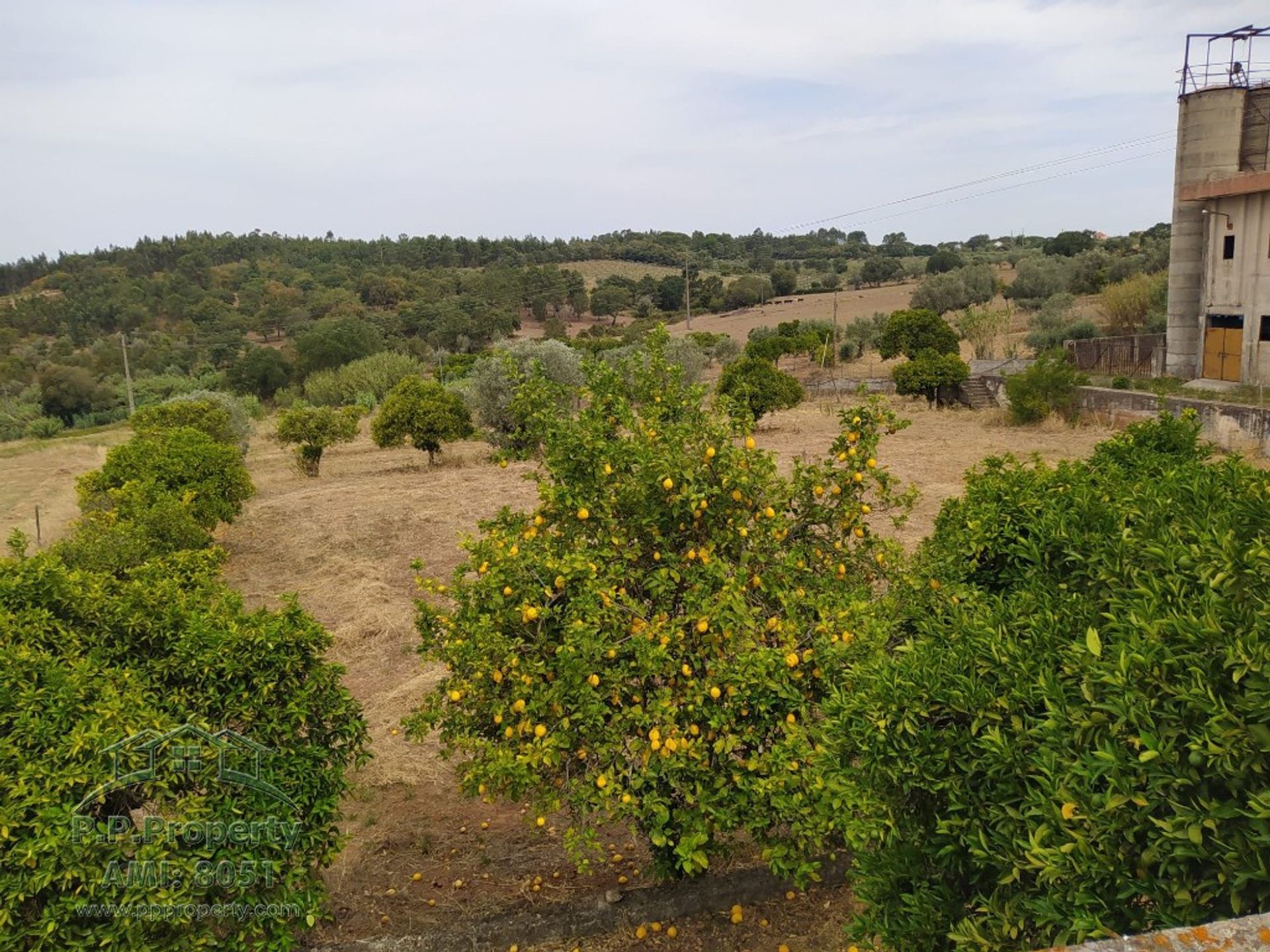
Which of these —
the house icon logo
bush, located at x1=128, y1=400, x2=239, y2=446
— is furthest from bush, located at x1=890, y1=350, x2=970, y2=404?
the house icon logo

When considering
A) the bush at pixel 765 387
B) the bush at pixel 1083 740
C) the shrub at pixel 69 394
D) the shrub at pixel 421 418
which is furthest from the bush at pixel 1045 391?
the shrub at pixel 69 394

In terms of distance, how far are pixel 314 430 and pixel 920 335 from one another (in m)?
19.7

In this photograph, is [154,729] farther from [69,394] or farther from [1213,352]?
[69,394]

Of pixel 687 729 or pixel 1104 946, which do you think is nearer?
pixel 1104 946

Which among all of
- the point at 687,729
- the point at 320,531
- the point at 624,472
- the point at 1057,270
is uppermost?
the point at 1057,270

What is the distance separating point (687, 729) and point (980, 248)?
112 meters

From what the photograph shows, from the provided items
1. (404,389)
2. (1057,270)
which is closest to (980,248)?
(1057,270)

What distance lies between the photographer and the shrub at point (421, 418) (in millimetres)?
21047

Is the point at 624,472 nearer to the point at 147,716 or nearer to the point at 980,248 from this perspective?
the point at 147,716

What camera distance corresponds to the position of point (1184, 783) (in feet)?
6.85

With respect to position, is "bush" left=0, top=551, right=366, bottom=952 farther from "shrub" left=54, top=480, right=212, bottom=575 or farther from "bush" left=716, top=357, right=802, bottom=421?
"bush" left=716, top=357, right=802, bottom=421

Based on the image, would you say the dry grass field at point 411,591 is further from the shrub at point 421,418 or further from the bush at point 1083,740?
the bush at point 1083,740

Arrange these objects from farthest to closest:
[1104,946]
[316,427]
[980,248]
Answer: [980,248] < [316,427] < [1104,946]

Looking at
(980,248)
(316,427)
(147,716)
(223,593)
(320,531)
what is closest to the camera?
(147,716)
